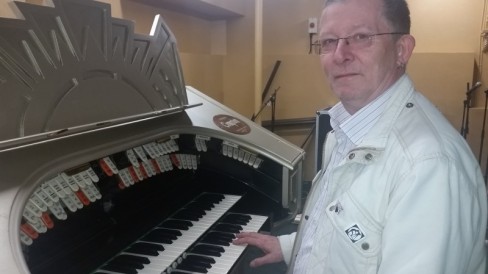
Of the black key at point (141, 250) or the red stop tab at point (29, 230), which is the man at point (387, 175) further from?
the red stop tab at point (29, 230)

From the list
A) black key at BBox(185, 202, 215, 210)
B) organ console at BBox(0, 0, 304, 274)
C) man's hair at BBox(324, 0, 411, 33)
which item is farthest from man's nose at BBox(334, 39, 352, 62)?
black key at BBox(185, 202, 215, 210)

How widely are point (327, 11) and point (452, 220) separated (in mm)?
731

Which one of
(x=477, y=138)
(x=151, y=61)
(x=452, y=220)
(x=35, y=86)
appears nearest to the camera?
(x=452, y=220)

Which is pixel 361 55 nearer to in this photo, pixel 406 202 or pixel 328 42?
pixel 328 42

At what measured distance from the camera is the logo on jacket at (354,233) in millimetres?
1055

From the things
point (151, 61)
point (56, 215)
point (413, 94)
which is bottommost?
point (56, 215)

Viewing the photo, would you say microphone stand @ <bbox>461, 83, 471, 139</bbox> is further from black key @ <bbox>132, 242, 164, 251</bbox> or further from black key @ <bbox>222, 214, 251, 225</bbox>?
black key @ <bbox>132, 242, 164, 251</bbox>

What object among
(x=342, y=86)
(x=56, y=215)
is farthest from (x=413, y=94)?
(x=56, y=215)

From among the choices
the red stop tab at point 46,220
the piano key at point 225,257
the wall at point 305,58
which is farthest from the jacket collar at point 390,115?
the wall at point 305,58

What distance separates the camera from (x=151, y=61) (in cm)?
175

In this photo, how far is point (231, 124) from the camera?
85.4 inches

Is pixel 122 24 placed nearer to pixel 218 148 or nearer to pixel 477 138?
pixel 218 148

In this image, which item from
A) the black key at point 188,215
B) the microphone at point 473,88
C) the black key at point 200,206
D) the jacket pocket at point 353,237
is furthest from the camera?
the microphone at point 473,88

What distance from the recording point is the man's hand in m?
1.74
